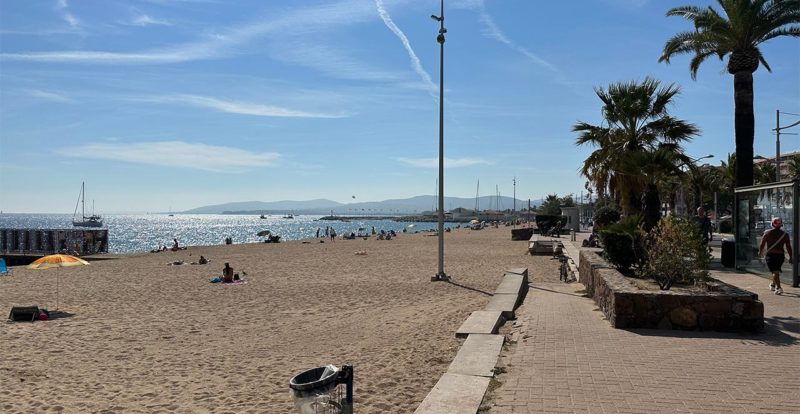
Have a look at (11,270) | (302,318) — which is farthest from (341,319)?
(11,270)

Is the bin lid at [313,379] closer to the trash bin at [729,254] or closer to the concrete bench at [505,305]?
the concrete bench at [505,305]

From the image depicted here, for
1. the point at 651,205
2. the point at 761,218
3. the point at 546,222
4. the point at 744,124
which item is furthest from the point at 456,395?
the point at 546,222

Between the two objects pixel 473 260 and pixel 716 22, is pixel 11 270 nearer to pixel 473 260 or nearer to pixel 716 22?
pixel 473 260

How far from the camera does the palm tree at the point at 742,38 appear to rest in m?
16.1

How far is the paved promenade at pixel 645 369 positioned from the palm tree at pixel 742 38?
32.5 ft

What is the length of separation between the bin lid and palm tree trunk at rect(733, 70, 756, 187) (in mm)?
16396

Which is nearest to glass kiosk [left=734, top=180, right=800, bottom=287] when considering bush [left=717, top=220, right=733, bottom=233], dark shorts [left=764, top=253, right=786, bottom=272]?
dark shorts [left=764, top=253, right=786, bottom=272]

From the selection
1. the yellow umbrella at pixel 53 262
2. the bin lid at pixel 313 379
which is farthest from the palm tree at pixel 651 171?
the yellow umbrella at pixel 53 262

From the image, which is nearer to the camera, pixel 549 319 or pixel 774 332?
pixel 774 332

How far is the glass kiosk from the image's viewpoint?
11.9 m

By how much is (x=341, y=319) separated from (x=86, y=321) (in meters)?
5.22

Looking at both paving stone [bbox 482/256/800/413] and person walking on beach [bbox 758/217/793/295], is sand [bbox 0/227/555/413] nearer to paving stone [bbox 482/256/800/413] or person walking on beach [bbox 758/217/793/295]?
paving stone [bbox 482/256/800/413]

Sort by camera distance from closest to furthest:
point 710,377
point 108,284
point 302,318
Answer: point 710,377 → point 302,318 → point 108,284

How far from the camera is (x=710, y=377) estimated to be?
550 cm
